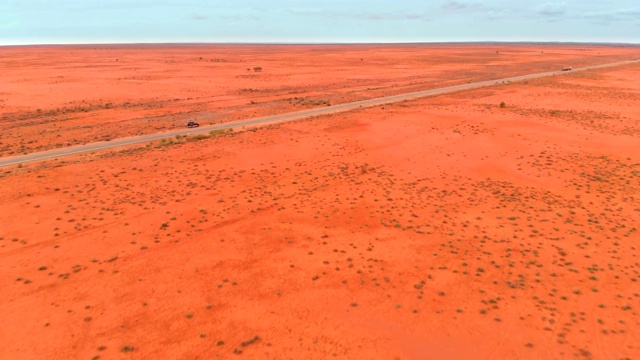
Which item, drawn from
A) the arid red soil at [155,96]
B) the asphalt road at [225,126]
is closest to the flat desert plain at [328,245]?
the arid red soil at [155,96]

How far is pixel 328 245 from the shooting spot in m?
20.8

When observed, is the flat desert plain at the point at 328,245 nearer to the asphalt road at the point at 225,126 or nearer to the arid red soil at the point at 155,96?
the arid red soil at the point at 155,96

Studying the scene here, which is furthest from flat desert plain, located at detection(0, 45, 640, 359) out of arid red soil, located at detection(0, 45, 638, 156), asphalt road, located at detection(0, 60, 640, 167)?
asphalt road, located at detection(0, 60, 640, 167)

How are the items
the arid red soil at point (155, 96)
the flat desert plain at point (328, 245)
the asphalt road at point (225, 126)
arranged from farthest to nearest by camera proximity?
the arid red soil at point (155, 96) → the asphalt road at point (225, 126) → the flat desert plain at point (328, 245)

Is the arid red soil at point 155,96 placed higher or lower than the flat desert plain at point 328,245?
higher

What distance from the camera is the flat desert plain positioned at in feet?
46.8

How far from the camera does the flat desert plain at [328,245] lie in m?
14.3

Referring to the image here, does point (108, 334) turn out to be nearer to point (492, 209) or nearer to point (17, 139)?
point (492, 209)

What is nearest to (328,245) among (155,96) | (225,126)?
(225,126)

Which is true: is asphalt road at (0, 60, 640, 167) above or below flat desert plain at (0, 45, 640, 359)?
above

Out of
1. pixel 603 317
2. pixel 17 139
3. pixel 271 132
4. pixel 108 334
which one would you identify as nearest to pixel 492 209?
pixel 603 317

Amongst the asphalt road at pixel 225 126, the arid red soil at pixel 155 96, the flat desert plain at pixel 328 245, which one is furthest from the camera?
the arid red soil at pixel 155 96

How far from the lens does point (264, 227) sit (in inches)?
900

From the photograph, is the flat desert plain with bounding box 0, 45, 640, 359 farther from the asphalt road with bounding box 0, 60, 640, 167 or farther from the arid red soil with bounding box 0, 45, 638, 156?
the asphalt road with bounding box 0, 60, 640, 167
